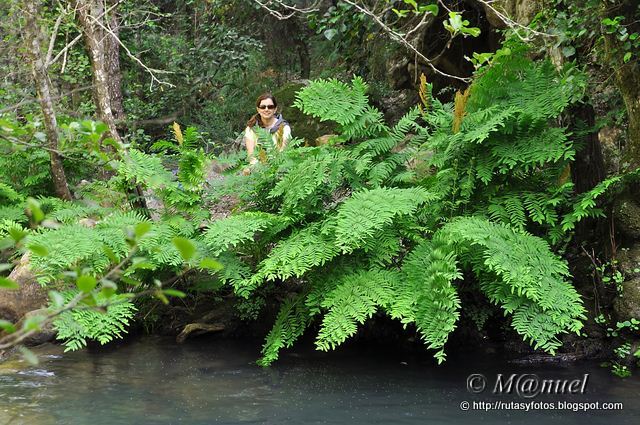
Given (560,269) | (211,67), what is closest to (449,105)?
(560,269)

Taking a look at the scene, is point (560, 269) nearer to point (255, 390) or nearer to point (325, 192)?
point (325, 192)

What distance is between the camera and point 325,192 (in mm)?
6371

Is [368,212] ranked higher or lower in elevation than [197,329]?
higher

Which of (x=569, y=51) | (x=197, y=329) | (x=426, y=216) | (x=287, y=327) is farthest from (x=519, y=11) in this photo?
(x=197, y=329)

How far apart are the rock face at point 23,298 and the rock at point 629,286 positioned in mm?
5264

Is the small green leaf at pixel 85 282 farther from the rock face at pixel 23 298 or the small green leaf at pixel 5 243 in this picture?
the rock face at pixel 23 298

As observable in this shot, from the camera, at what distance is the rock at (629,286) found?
19.6 feet

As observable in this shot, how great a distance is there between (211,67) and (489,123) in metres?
9.20

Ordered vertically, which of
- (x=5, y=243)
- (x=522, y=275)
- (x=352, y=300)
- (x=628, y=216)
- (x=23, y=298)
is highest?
(x=628, y=216)

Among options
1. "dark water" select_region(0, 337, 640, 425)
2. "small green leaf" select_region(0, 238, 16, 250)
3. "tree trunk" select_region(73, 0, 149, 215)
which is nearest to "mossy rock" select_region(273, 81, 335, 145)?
"tree trunk" select_region(73, 0, 149, 215)

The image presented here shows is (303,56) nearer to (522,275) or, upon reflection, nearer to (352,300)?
(352,300)

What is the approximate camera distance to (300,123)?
12094 millimetres

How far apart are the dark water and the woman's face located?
117 inches

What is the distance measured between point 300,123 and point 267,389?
23.1ft
